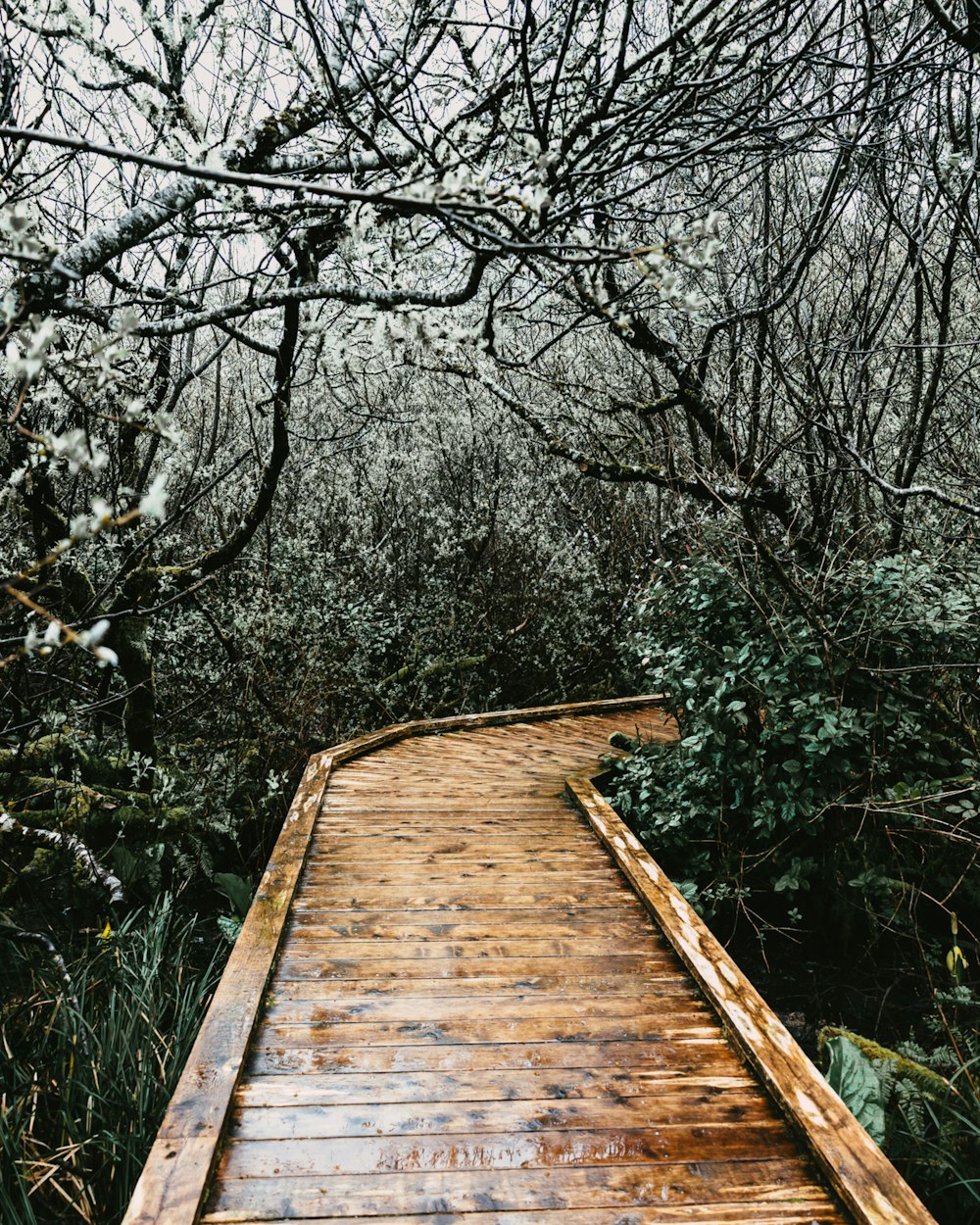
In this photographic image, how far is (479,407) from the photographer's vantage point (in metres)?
11.2

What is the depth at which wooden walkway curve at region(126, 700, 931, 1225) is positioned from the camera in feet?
7.52

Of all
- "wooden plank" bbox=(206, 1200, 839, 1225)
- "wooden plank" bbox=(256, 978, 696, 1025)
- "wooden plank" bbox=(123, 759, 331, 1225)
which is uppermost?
"wooden plank" bbox=(123, 759, 331, 1225)

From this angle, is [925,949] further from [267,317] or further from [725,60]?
[267,317]

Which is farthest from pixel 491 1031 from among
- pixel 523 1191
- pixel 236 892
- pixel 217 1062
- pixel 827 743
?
pixel 236 892

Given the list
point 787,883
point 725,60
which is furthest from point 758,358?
point 787,883

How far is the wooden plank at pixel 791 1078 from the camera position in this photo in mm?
2248

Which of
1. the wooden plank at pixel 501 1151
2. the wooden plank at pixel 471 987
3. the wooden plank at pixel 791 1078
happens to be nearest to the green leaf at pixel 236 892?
the wooden plank at pixel 471 987

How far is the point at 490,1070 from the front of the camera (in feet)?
9.49

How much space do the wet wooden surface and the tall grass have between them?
0.66m

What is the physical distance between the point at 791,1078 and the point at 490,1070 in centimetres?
96

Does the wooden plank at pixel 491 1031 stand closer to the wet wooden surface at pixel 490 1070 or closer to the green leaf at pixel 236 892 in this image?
the wet wooden surface at pixel 490 1070

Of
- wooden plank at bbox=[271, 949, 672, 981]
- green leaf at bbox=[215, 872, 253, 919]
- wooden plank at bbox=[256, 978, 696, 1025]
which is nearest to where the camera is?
wooden plank at bbox=[256, 978, 696, 1025]

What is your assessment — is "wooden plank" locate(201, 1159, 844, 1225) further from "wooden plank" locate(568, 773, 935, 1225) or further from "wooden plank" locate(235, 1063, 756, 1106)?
"wooden plank" locate(235, 1063, 756, 1106)

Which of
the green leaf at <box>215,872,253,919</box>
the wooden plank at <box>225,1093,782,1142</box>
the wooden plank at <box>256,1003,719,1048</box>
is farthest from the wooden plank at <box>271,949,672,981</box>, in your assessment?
the green leaf at <box>215,872,253,919</box>
